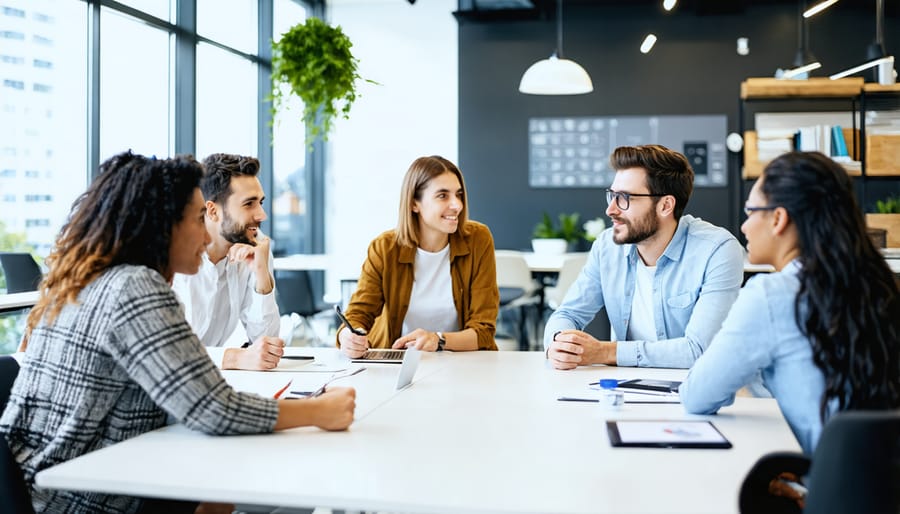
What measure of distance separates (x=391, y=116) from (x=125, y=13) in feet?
12.2

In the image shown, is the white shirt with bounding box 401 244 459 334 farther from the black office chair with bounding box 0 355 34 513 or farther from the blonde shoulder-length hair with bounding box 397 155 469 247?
the black office chair with bounding box 0 355 34 513

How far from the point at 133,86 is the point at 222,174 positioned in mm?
2931

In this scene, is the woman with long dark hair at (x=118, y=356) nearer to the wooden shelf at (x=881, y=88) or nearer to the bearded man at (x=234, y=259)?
the bearded man at (x=234, y=259)

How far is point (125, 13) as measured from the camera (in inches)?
214

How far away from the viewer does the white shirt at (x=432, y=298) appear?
127 inches

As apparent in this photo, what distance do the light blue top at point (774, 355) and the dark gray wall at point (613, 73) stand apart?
262 inches

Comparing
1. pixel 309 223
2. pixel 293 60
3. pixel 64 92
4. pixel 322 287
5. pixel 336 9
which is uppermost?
pixel 336 9

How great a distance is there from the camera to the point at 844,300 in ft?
5.20

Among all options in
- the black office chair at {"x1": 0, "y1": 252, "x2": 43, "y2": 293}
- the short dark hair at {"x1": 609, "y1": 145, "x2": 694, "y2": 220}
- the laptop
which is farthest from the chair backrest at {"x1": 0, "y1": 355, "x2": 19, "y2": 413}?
the black office chair at {"x1": 0, "y1": 252, "x2": 43, "y2": 293}

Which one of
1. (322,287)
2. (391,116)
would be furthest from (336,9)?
(322,287)

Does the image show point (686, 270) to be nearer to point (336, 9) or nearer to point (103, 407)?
point (103, 407)

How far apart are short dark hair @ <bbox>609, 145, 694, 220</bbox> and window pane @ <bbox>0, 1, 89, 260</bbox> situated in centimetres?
329

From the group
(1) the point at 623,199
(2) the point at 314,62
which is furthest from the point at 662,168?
(2) the point at 314,62

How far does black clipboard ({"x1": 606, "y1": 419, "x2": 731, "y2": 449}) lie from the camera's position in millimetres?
1584
